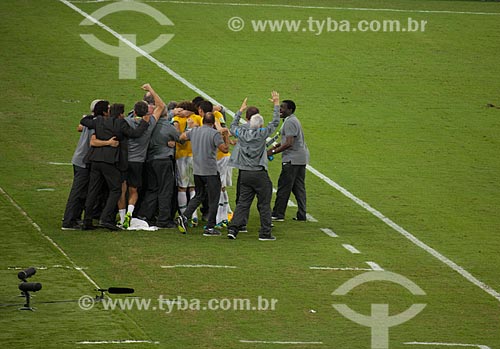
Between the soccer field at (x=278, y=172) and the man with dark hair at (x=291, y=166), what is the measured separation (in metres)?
0.46

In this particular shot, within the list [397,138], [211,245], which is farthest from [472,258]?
[397,138]

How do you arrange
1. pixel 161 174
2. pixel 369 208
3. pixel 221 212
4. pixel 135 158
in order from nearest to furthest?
pixel 135 158 → pixel 161 174 → pixel 221 212 → pixel 369 208

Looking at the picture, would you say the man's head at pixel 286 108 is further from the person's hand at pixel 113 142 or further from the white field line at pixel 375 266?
the white field line at pixel 375 266

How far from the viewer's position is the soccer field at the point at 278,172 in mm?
16016

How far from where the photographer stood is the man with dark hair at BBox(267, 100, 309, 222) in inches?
878

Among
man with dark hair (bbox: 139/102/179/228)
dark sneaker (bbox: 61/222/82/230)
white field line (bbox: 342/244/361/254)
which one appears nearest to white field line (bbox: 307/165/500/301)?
white field line (bbox: 342/244/361/254)

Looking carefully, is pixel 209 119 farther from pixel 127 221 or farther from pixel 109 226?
pixel 109 226

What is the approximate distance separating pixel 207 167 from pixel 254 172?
83cm

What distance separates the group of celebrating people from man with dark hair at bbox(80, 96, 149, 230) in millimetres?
16

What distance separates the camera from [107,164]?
20734 millimetres

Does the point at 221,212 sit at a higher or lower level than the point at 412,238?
higher

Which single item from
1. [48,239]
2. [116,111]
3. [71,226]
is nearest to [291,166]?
[116,111]

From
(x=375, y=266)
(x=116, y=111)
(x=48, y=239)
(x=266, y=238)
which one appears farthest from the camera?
(x=116, y=111)

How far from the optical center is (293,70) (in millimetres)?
34938
